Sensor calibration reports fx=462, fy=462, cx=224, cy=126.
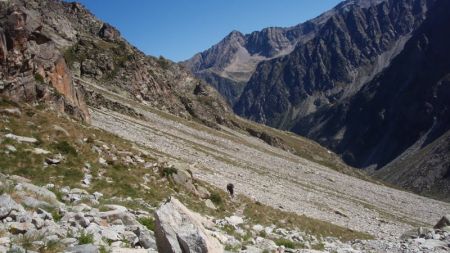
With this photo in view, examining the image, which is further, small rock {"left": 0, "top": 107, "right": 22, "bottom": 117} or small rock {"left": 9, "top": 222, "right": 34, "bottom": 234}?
small rock {"left": 0, "top": 107, "right": 22, "bottom": 117}

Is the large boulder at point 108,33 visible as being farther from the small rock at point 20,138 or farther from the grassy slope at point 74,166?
the small rock at point 20,138

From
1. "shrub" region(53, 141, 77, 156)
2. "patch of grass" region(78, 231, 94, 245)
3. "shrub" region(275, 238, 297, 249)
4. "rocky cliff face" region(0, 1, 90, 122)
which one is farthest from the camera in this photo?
"rocky cliff face" region(0, 1, 90, 122)

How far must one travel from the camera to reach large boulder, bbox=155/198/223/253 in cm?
989

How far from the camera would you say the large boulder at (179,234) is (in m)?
9.89

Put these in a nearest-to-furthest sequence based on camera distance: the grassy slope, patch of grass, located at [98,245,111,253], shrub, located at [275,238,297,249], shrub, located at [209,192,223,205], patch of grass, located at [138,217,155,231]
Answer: patch of grass, located at [98,245,111,253] → patch of grass, located at [138,217,155,231] → shrub, located at [275,238,297,249] → the grassy slope → shrub, located at [209,192,223,205]

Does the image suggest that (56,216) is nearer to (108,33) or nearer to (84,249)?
(84,249)

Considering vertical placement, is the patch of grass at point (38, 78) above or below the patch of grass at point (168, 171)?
above

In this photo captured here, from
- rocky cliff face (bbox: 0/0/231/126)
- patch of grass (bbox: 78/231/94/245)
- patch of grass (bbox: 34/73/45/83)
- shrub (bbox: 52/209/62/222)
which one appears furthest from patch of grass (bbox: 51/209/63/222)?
patch of grass (bbox: 34/73/45/83)

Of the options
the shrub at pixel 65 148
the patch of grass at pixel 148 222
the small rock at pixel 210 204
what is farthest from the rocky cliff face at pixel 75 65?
the patch of grass at pixel 148 222

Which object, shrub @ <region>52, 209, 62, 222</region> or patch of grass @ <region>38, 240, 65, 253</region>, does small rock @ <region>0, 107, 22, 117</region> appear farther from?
patch of grass @ <region>38, 240, 65, 253</region>

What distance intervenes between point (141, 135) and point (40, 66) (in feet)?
84.2

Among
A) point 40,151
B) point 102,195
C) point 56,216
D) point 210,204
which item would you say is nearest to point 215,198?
point 210,204

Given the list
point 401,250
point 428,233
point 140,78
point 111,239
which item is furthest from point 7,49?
point 140,78

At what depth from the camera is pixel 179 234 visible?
32.8 ft
